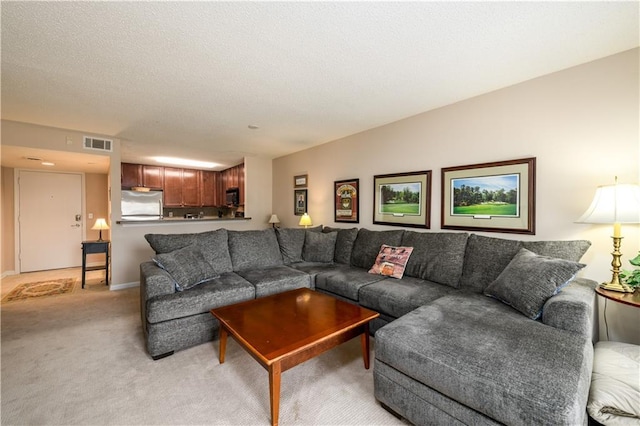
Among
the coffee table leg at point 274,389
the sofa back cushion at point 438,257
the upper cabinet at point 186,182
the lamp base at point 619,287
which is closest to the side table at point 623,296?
the lamp base at point 619,287

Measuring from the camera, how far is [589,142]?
216 centimetres

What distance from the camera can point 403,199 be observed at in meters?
3.44

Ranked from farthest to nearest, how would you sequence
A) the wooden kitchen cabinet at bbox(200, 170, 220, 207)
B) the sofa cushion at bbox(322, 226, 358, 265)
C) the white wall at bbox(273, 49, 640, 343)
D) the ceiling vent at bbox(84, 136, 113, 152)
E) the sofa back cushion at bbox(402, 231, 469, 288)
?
the wooden kitchen cabinet at bbox(200, 170, 220, 207), the ceiling vent at bbox(84, 136, 113, 152), the sofa cushion at bbox(322, 226, 358, 265), the sofa back cushion at bbox(402, 231, 469, 288), the white wall at bbox(273, 49, 640, 343)

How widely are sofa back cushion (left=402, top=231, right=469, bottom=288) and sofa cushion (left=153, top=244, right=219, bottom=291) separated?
6.98 feet

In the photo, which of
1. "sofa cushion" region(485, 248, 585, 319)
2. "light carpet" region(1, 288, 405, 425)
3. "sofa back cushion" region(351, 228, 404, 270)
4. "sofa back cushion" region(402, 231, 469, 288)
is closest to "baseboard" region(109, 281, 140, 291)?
"light carpet" region(1, 288, 405, 425)

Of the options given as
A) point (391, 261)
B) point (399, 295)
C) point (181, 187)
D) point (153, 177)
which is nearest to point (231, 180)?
point (181, 187)

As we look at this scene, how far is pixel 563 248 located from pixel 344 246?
222 cm

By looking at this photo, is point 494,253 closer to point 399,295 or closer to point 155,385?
point 399,295

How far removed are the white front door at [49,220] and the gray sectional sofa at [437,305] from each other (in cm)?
429

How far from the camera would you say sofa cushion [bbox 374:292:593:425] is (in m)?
1.10

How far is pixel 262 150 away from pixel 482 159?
12.3 ft

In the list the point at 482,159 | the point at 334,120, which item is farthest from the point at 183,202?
the point at 482,159

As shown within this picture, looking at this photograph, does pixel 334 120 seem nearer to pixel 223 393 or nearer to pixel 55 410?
pixel 223 393

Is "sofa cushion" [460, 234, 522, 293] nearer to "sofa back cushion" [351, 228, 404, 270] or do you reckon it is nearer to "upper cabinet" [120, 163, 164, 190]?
"sofa back cushion" [351, 228, 404, 270]
